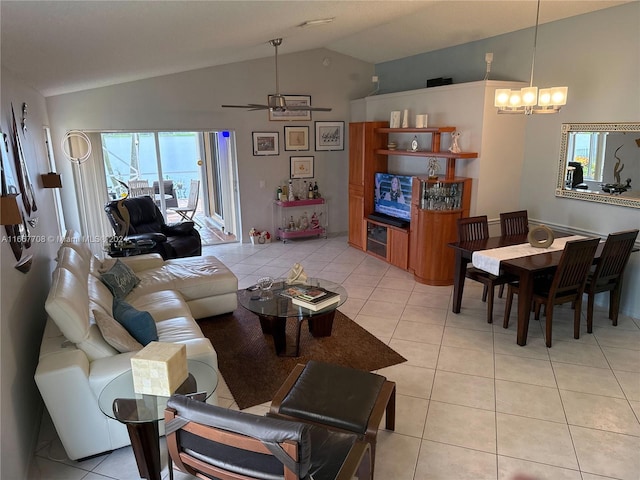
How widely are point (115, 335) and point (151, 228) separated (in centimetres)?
371

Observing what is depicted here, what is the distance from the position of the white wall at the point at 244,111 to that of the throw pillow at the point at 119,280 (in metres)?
2.97

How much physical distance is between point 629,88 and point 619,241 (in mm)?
1494

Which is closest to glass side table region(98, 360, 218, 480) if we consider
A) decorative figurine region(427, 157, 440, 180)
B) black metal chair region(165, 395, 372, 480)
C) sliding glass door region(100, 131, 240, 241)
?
black metal chair region(165, 395, 372, 480)

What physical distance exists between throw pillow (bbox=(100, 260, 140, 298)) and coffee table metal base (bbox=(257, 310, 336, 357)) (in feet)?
4.02

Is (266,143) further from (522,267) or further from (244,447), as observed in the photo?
(244,447)

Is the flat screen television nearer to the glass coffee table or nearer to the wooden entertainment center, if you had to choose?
the wooden entertainment center

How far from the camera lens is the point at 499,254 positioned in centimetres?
396

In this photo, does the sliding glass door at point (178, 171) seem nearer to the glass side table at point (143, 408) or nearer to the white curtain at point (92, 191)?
the white curtain at point (92, 191)

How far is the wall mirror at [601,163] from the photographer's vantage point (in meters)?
4.10

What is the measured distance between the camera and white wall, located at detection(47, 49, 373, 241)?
6062mm

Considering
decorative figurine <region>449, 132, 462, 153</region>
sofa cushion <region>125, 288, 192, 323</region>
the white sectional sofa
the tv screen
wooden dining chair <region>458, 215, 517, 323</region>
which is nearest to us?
the white sectional sofa

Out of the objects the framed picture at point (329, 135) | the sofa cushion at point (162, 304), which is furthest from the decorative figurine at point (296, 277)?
the framed picture at point (329, 135)

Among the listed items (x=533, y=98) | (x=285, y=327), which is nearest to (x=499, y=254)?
(x=533, y=98)

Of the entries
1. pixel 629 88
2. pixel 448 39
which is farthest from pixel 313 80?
pixel 629 88
